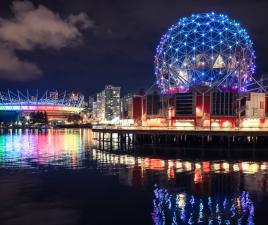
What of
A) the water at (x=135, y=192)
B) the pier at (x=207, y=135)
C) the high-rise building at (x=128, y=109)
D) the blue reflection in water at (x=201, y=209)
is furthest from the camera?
the high-rise building at (x=128, y=109)

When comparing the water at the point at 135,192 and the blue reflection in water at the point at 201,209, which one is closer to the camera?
the blue reflection in water at the point at 201,209

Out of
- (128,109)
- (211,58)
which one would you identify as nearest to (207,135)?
(211,58)

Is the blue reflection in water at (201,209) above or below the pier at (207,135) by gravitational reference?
below

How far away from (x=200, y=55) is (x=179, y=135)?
55.0 feet

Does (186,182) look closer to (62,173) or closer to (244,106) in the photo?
(62,173)

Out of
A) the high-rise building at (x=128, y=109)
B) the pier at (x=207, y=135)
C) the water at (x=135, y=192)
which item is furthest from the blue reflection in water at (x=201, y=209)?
the high-rise building at (x=128, y=109)

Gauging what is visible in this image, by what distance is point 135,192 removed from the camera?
26125 millimetres

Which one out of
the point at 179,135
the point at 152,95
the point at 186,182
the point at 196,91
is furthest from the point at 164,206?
the point at 152,95

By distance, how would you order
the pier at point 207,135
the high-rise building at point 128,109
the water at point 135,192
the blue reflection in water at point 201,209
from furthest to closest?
the high-rise building at point 128,109
the pier at point 207,135
the water at point 135,192
the blue reflection in water at point 201,209

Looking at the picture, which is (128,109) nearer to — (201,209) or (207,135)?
(207,135)

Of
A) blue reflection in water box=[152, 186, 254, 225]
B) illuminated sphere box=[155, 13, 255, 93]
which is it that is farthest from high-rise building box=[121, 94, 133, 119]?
blue reflection in water box=[152, 186, 254, 225]

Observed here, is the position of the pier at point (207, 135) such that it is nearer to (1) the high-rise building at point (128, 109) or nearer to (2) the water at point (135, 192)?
(2) the water at point (135, 192)

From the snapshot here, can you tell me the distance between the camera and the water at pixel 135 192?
67.6ft

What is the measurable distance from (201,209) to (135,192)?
223 inches
